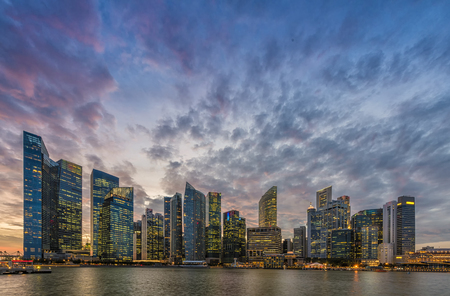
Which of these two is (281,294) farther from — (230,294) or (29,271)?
(29,271)

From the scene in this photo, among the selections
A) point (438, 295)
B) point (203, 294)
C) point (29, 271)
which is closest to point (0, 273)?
point (29, 271)

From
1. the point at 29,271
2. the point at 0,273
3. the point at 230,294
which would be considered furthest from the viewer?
the point at 29,271

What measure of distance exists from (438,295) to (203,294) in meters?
Result: 67.0

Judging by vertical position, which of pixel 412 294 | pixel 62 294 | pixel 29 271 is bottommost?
pixel 29 271

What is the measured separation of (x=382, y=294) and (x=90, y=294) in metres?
78.7

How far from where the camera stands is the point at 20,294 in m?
71.0

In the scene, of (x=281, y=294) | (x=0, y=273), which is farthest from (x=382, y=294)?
(x=0, y=273)

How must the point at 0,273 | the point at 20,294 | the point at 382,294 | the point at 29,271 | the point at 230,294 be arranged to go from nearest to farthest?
the point at 20,294
the point at 230,294
the point at 382,294
the point at 0,273
the point at 29,271

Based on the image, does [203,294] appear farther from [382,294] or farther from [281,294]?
[382,294]

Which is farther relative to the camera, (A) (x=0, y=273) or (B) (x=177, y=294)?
(A) (x=0, y=273)

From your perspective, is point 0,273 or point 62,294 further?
point 0,273

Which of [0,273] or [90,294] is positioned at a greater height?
[90,294]

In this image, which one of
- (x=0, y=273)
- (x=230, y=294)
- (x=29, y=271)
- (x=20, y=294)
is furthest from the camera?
(x=29, y=271)

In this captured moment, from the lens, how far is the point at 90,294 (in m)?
73.8
